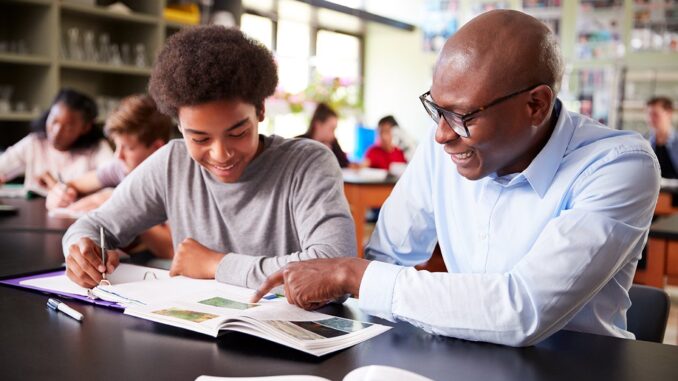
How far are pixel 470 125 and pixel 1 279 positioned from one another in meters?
1.00

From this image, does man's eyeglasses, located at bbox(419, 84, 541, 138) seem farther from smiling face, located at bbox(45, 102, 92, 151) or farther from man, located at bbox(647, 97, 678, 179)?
man, located at bbox(647, 97, 678, 179)

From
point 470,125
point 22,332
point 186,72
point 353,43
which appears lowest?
point 22,332

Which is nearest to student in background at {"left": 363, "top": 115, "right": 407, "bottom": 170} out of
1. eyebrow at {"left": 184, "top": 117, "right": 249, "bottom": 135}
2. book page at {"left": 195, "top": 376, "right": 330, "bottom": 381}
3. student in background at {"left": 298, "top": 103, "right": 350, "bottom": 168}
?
student in background at {"left": 298, "top": 103, "right": 350, "bottom": 168}

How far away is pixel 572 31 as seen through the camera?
7.92 metres

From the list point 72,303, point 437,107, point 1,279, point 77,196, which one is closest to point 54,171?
point 77,196

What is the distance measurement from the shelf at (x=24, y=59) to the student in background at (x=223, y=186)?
2.93 meters

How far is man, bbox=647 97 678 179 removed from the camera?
5691 millimetres

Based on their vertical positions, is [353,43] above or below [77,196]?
above

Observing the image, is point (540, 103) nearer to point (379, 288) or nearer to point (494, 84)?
point (494, 84)

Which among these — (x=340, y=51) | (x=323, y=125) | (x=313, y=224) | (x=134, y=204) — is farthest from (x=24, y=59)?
(x=340, y=51)

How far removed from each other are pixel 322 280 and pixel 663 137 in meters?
5.53

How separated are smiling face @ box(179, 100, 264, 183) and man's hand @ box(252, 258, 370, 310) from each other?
0.40m

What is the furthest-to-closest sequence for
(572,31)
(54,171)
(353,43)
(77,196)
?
(353,43)
(572,31)
(54,171)
(77,196)

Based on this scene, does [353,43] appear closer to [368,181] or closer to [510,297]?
[368,181]
